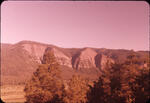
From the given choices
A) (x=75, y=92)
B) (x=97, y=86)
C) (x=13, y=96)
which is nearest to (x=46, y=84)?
(x=75, y=92)

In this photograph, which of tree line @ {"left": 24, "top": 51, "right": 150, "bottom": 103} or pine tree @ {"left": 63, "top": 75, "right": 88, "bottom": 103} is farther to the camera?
pine tree @ {"left": 63, "top": 75, "right": 88, "bottom": 103}

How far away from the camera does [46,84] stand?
74.5ft

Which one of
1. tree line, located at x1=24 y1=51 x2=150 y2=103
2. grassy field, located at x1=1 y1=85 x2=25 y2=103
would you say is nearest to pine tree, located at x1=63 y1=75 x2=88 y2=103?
tree line, located at x1=24 y1=51 x2=150 y2=103

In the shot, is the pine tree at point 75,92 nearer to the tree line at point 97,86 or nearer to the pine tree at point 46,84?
the tree line at point 97,86

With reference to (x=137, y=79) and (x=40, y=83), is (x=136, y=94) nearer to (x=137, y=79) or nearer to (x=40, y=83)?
(x=137, y=79)

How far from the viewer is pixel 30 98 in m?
21.8

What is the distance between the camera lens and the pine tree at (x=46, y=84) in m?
21.7

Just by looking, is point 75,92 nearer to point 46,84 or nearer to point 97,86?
point 97,86

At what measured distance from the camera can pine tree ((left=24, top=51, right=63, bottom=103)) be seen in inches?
853

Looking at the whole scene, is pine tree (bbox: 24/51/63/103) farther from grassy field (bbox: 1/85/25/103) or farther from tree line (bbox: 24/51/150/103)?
grassy field (bbox: 1/85/25/103)

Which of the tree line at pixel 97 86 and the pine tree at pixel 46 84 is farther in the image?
the pine tree at pixel 46 84

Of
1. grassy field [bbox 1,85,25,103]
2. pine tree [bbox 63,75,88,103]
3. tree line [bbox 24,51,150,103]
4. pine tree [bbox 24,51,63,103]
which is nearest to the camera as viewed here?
tree line [bbox 24,51,150,103]

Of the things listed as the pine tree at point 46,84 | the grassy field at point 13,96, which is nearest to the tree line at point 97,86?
the pine tree at point 46,84

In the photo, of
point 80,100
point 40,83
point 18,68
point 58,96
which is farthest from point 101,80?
point 18,68
